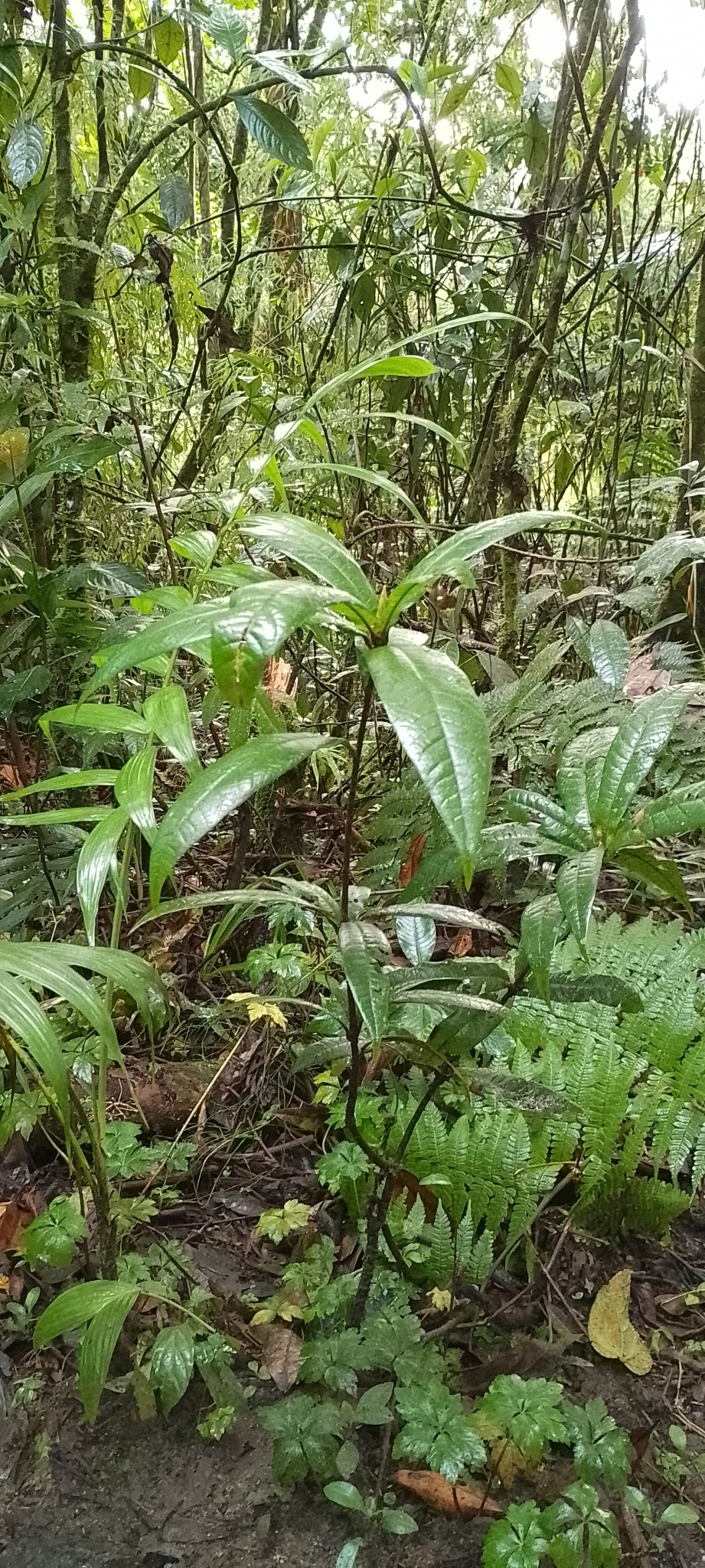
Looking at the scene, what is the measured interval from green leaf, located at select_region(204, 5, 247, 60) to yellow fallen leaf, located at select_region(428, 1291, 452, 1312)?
181 cm

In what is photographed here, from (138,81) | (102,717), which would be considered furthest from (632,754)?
(138,81)

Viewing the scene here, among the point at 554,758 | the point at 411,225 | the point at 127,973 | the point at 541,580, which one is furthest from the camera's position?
the point at 541,580

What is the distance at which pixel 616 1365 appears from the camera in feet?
3.72

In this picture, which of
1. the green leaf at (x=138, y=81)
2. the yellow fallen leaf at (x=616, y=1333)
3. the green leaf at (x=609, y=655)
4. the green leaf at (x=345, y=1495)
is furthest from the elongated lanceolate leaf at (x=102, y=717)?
the green leaf at (x=138, y=81)

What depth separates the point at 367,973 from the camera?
2.23 feet

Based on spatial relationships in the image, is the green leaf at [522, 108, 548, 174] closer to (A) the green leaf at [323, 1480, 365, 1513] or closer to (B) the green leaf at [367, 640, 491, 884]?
(B) the green leaf at [367, 640, 491, 884]

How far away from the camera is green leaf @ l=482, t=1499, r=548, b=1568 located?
35.0 inches

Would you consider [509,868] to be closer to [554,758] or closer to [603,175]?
[554,758]

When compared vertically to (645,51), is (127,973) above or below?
below

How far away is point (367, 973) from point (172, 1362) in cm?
60

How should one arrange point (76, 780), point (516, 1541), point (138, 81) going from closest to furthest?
point (76, 780) → point (516, 1541) → point (138, 81)

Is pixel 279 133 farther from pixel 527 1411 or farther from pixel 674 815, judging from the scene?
pixel 527 1411

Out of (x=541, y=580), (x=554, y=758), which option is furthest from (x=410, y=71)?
(x=554, y=758)

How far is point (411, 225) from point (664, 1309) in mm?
2169
